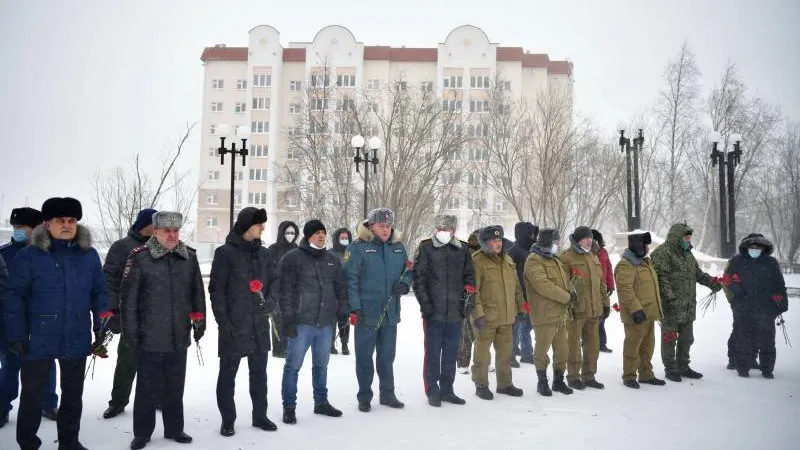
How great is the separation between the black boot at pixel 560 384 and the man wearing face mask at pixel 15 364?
215 inches

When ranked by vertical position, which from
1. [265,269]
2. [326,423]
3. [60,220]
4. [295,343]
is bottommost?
[326,423]

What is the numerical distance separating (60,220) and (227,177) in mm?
56045

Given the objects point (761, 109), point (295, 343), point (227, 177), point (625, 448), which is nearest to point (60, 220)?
point (295, 343)

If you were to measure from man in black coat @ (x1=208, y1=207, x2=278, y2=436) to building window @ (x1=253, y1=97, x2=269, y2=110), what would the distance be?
5436cm

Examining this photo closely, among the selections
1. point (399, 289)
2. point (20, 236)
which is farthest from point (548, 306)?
point (20, 236)

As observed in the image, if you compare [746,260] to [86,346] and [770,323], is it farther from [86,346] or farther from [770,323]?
[86,346]

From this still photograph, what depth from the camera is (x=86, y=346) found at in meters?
4.80

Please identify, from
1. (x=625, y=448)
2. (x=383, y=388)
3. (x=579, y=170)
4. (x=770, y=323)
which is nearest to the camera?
(x=625, y=448)

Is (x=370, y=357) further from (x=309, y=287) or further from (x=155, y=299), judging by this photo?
(x=155, y=299)

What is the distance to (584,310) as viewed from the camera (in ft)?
24.9

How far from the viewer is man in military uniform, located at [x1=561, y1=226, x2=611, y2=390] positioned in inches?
298

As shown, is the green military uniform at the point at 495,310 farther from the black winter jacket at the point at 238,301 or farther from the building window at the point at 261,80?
the building window at the point at 261,80

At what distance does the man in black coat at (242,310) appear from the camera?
534 centimetres

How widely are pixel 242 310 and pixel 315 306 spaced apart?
841mm
